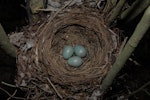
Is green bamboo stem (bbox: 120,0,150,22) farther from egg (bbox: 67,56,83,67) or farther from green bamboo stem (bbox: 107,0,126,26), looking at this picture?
egg (bbox: 67,56,83,67)

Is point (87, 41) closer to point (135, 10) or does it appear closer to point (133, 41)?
point (135, 10)

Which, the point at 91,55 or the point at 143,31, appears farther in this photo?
the point at 91,55

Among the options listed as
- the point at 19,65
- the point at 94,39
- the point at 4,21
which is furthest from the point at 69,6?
the point at 4,21

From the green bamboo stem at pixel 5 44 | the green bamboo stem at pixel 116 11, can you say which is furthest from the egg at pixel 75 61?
the green bamboo stem at pixel 5 44

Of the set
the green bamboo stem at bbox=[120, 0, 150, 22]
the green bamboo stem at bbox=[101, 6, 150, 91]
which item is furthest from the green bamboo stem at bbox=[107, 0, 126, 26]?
the green bamboo stem at bbox=[101, 6, 150, 91]

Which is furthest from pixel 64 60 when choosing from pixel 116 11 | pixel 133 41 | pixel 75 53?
pixel 133 41

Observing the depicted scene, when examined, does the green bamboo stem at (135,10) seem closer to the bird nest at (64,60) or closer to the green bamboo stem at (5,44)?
the bird nest at (64,60)

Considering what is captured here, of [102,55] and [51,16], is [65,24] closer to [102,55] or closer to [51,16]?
[51,16]
